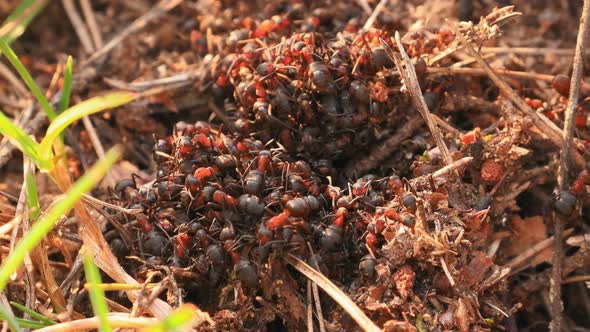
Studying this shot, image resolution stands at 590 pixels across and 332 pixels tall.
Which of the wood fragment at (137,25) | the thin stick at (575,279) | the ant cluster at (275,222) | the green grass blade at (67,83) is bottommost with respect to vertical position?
the thin stick at (575,279)

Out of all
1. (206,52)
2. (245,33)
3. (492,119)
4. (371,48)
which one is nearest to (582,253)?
(492,119)

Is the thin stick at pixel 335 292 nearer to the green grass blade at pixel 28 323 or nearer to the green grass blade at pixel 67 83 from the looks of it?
the green grass blade at pixel 28 323

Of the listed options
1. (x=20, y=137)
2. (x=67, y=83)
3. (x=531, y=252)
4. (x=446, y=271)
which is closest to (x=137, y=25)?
(x=67, y=83)

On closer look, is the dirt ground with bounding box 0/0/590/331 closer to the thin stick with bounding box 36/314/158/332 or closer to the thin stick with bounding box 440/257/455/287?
the thin stick with bounding box 440/257/455/287

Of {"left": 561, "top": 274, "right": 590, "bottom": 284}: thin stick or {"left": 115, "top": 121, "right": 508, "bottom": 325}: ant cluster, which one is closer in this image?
{"left": 115, "top": 121, "right": 508, "bottom": 325}: ant cluster

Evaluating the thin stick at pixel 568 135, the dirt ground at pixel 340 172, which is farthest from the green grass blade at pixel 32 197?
the thin stick at pixel 568 135

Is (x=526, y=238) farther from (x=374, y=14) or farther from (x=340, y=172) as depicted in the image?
(x=374, y=14)

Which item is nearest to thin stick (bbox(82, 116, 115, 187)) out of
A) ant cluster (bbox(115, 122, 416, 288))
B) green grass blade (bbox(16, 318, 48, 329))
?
ant cluster (bbox(115, 122, 416, 288))
